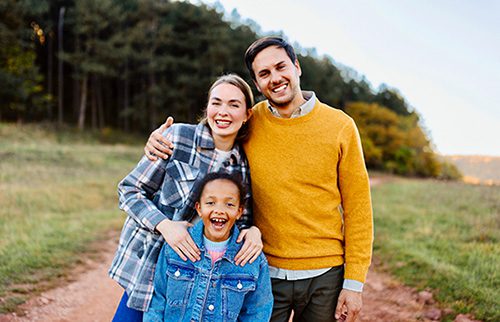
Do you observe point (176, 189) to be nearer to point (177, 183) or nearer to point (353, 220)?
point (177, 183)

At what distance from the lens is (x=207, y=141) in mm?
2305

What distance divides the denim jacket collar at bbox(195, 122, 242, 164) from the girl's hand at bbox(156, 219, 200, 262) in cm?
44

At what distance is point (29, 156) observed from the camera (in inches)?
529

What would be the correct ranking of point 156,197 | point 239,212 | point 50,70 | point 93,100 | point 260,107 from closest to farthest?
point 239,212 → point 156,197 → point 260,107 → point 50,70 → point 93,100

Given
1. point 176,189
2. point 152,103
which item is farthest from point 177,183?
point 152,103

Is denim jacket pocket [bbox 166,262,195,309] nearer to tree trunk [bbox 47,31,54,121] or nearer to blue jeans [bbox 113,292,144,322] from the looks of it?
blue jeans [bbox 113,292,144,322]

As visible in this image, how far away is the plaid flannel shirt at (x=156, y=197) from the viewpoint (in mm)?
2184

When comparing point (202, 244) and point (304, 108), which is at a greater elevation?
point (304, 108)

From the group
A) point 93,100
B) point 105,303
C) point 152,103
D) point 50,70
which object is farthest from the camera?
point 93,100

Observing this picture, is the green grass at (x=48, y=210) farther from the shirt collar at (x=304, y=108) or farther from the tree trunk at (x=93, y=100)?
the tree trunk at (x=93, y=100)

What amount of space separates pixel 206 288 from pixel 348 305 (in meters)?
0.73

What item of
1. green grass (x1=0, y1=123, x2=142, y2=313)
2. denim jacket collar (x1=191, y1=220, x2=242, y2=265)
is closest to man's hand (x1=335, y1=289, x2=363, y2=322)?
denim jacket collar (x1=191, y1=220, x2=242, y2=265)

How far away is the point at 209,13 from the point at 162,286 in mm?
27833

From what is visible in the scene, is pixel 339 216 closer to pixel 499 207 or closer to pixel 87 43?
pixel 499 207
